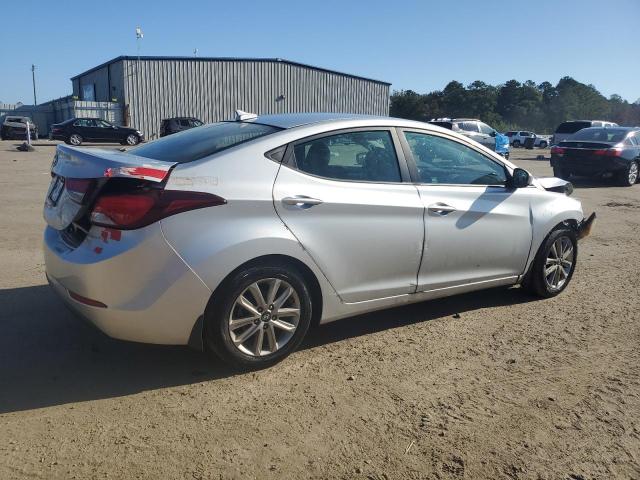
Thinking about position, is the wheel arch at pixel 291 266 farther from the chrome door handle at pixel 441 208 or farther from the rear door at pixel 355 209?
the chrome door handle at pixel 441 208

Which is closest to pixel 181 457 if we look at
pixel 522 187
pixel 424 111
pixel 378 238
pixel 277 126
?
pixel 378 238

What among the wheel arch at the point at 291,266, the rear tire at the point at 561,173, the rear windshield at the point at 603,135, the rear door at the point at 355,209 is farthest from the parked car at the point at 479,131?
the wheel arch at the point at 291,266

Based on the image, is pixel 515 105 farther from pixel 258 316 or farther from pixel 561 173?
pixel 258 316

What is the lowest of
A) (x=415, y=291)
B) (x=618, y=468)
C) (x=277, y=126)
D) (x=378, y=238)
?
(x=618, y=468)

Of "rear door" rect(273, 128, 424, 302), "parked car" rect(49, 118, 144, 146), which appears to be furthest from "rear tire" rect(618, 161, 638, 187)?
"parked car" rect(49, 118, 144, 146)

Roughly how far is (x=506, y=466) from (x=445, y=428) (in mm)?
392

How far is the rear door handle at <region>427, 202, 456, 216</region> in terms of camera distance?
4.14m

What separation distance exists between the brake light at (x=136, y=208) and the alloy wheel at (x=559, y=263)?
342 centimetres

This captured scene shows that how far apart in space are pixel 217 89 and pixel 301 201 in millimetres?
39029

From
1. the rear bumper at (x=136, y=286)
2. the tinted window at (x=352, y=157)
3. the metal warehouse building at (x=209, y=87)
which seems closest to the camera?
the rear bumper at (x=136, y=286)

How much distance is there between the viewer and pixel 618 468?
2723mm

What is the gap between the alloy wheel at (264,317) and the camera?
3.40 meters

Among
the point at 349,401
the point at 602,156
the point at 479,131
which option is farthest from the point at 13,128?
the point at 349,401

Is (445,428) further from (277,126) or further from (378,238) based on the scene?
(277,126)
